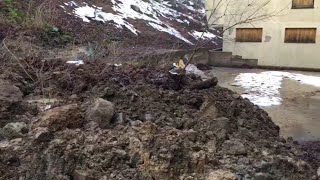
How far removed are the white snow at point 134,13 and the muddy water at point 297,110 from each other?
7007 millimetres

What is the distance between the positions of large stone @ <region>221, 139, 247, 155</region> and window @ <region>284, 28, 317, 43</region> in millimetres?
14155

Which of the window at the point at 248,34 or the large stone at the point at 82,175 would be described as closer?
the large stone at the point at 82,175

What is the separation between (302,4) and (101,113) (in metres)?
14.7

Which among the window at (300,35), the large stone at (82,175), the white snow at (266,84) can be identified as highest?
the window at (300,35)

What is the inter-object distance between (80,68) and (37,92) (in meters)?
1.12

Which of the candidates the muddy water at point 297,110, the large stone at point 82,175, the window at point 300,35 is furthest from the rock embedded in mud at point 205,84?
the window at point 300,35

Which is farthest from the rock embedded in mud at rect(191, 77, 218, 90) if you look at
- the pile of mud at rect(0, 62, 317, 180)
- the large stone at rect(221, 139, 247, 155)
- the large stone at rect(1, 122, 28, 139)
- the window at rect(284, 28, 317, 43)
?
the window at rect(284, 28, 317, 43)

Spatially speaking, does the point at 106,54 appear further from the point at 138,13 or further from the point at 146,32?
the point at 138,13

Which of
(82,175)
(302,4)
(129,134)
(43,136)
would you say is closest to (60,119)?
(43,136)

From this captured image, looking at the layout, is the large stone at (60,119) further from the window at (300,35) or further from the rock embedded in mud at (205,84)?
the window at (300,35)

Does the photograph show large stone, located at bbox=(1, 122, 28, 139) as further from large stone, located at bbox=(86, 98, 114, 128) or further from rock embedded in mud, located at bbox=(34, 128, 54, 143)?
large stone, located at bbox=(86, 98, 114, 128)

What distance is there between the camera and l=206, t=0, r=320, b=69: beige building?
1692 centimetres

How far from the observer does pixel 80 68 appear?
686 cm

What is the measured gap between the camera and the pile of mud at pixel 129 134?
11.7 feet
